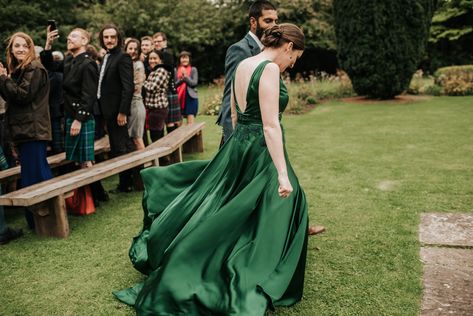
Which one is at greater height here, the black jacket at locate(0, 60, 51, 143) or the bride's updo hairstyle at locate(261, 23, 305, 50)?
the bride's updo hairstyle at locate(261, 23, 305, 50)

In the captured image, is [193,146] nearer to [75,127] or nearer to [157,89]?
[157,89]

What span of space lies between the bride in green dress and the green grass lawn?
0.31 m

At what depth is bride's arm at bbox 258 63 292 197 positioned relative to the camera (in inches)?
121

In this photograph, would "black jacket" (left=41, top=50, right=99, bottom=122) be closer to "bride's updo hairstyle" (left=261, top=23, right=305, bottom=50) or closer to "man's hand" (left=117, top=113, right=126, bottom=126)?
"man's hand" (left=117, top=113, right=126, bottom=126)

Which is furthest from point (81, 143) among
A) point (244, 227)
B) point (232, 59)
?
point (244, 227)

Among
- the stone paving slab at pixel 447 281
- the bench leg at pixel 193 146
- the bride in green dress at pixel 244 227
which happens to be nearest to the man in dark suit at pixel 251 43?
the bride in green dress at pixel 244 227

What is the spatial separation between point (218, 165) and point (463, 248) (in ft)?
7.43

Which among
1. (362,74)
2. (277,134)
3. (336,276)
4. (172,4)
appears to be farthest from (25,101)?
(172,4)

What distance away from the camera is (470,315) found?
309 cm

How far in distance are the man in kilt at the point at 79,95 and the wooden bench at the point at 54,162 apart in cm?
34

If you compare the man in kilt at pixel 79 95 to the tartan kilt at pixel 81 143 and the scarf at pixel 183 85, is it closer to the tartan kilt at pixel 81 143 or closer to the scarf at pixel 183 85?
the tartan kilt at pixel 81 143

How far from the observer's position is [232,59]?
4.37 meters

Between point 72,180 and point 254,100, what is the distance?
8.36 ft

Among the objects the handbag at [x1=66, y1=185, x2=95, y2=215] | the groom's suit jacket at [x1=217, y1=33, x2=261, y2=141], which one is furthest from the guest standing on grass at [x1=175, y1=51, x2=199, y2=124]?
the groom's suit jacket at [x1=217, y1=33, x2=261, y2=141]
